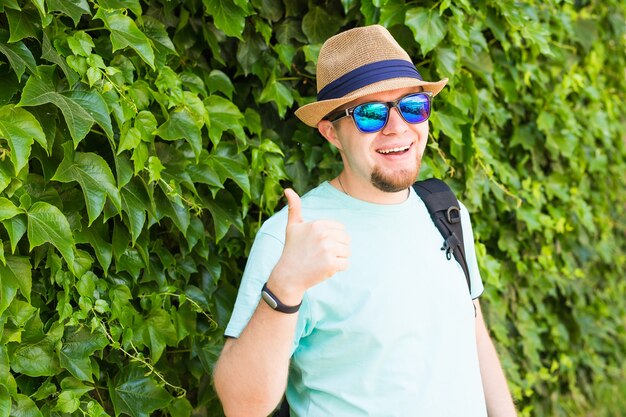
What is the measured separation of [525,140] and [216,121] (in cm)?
167

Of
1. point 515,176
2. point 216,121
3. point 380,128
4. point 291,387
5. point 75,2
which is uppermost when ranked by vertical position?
point 75,2

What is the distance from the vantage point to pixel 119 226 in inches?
82.2

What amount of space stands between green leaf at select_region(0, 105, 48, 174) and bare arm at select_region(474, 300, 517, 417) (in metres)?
1.30

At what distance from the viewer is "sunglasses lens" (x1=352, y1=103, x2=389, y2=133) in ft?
6.32

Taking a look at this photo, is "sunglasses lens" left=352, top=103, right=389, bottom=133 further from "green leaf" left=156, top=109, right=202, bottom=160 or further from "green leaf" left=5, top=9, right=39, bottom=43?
"green leaf" left=5, top=9, right=39, bottom=43

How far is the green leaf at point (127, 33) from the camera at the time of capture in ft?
6.36

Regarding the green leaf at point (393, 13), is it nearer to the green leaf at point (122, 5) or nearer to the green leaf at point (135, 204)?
the green leaf at point (122, 5)

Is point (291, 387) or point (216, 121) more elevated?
point (216, 121)

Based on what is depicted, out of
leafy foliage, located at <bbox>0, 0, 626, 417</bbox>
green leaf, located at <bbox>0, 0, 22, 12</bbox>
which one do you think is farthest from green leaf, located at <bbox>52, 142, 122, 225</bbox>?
green leaf, located at <bbox>0, 0, 22, 12</bbox>

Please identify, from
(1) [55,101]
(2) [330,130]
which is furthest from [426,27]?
(1) [55,101]

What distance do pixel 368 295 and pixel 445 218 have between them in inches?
15.9

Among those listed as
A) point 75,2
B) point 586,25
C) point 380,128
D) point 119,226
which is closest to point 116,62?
point 75,2

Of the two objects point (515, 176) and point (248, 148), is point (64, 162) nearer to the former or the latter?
point (248, 148)

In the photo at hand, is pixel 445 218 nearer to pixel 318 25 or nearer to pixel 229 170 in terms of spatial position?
pixel 229 170
